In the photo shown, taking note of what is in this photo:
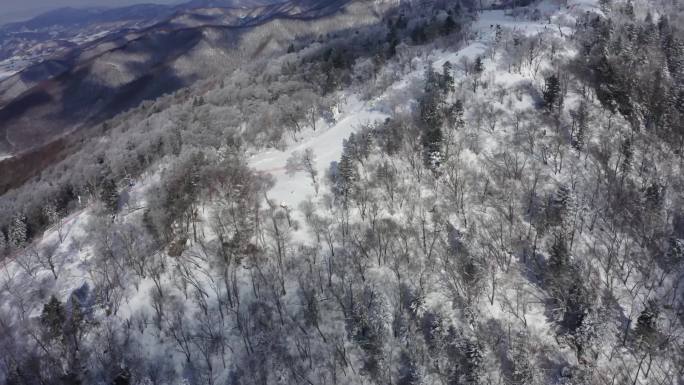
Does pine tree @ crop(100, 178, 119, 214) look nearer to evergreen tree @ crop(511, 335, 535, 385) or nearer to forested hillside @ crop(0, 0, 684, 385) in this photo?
forested hillside @ crop(0, 0, 684, 385)

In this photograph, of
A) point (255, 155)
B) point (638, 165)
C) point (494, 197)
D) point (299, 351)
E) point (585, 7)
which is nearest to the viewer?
point (299, 351)

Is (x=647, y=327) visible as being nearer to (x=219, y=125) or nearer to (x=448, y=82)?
(x=448, y=82)

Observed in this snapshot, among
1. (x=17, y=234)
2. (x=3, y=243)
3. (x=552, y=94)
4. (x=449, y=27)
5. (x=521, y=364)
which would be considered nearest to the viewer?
(x=521, y=364)

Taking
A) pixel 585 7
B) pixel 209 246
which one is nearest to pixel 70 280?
pixel 209 246

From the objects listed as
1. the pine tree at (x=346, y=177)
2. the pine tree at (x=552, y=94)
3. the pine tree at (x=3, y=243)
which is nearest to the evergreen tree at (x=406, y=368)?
the pine tree at (x=346, y=177)

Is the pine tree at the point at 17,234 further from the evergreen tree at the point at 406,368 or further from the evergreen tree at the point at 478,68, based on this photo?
the evergreen tree at the point at 478,68

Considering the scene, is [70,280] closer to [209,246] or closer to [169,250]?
[169,250]

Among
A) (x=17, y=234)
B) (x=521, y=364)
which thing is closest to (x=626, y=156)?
(x=521, y=364)
